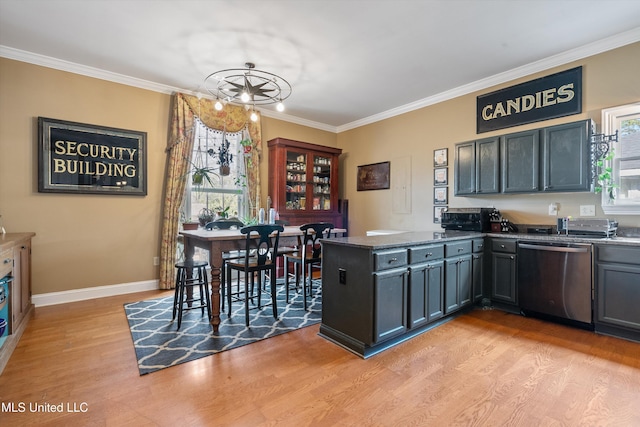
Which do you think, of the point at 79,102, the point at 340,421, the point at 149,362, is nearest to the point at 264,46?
the point at 79,102

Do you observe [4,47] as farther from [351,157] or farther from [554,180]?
[554,180]

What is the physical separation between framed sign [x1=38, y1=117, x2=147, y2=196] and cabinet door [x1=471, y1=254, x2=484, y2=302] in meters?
4.42

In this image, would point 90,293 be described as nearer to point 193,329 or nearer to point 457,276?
point 193,329

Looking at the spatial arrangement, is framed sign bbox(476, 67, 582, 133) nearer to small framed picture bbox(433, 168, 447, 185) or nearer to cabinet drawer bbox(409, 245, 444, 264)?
small framed picture bbox(433, 168, 447, 185)

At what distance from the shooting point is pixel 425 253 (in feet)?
9.25

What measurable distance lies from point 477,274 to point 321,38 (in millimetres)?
3153

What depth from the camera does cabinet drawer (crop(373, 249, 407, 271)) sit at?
2.41m

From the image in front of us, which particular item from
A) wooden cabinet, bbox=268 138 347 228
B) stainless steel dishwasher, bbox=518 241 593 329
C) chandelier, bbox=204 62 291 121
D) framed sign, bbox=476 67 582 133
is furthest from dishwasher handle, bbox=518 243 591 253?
wooden cabinet, bbox=268 138 347 228

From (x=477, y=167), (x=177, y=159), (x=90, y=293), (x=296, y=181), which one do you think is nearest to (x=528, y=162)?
(x=477, y=167)

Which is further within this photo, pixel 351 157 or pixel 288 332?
pixel 351 157

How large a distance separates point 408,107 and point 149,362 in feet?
16.2

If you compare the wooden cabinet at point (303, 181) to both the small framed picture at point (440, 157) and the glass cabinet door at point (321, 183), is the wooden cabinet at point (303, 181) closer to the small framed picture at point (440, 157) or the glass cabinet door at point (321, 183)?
the glass cabinet door at point (321, 183)

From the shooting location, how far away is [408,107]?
511 cm

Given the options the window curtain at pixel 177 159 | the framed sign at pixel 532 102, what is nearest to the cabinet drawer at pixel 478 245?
the framed sign at pixel 532 102
